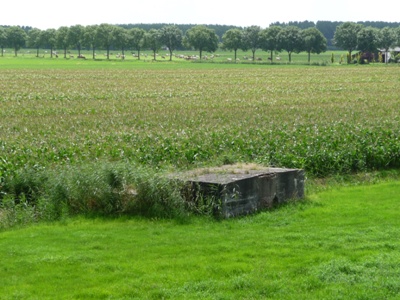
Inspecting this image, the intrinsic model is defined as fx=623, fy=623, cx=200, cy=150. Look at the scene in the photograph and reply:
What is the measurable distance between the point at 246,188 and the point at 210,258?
3238mm

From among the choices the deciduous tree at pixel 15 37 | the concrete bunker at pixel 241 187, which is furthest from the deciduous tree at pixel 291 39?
the concrete bunker at pixel 241 187

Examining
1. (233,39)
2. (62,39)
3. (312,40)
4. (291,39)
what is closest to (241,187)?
(312,40)

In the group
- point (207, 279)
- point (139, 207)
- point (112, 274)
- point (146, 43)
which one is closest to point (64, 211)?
point (139, 207)

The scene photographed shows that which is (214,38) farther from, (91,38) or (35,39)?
(35,39)

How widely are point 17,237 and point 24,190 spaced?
453 cm

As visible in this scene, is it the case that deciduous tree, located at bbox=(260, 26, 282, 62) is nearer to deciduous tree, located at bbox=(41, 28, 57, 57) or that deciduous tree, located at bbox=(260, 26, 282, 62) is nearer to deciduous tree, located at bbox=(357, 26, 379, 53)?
deciduous tree, located at bbox=(357, 26, 379, 53)

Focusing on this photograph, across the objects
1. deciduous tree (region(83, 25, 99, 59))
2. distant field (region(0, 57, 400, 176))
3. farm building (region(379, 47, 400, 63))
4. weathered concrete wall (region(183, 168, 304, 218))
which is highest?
deciduous tree (region(83, 25, 99, 59))

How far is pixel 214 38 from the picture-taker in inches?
6560

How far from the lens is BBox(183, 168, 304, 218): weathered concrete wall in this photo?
11.5m

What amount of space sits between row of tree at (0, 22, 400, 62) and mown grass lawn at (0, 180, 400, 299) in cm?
14524

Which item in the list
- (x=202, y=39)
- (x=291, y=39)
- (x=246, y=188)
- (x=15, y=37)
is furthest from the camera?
(x=15, y=37)

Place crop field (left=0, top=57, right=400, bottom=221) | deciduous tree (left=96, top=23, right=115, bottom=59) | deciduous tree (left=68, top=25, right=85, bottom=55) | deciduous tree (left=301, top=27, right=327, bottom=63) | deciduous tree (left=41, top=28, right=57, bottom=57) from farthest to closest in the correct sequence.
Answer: deciduous tree (left=41, top=28, right=57, bottom=57) < deciduous tree (left=68, top=25, right=85, bottom=55) < deciduous tree (left=96, top=23, right=115, bottom=59) < deciduous tree (left=301, top=27, right=327, bottom=63) < crop field (left=0, top=57, right=400, bottom=221)

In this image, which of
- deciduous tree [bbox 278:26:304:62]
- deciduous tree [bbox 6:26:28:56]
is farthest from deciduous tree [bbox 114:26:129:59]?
deciduous tree [bbox 278:26:304:62]

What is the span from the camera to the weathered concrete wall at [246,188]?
11.5 meters
